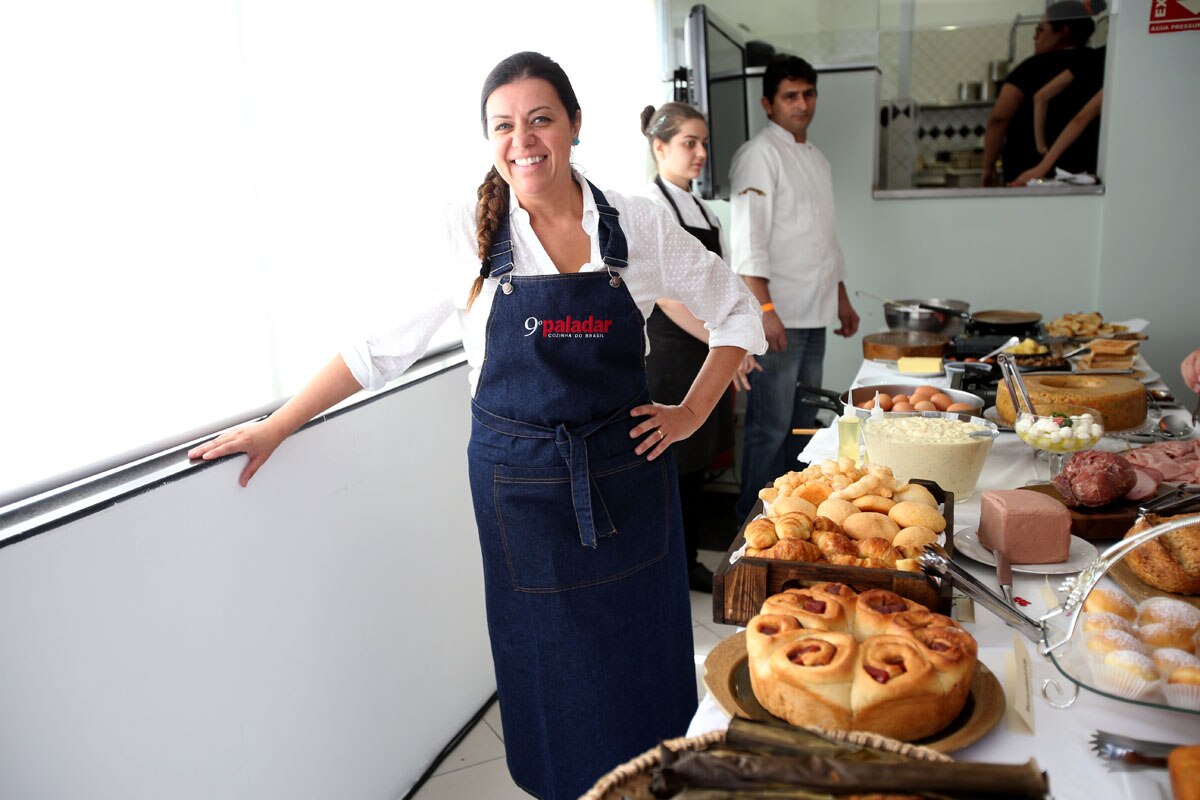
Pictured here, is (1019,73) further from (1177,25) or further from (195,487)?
(195,487)

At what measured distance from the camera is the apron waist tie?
181 centimetres

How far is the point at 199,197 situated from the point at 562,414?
80 centimetres

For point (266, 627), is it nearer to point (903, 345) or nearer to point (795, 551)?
point (795, 551)

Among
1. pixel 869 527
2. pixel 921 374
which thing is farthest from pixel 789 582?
pixel 921 374

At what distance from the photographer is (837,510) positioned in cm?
142

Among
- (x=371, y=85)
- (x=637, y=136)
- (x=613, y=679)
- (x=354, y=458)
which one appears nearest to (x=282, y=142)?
(x=371, y=85)

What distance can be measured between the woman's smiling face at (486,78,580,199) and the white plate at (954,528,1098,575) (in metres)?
0.99

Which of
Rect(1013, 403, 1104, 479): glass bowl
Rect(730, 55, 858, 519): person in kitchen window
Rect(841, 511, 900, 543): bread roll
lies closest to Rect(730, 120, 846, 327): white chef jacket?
Rect(730, 55, 858, 519): person in kitchen window

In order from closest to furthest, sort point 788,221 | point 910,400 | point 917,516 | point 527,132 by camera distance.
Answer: point 917,516, point 527,132, point 910,400, point 788,221

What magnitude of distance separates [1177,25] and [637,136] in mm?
2349

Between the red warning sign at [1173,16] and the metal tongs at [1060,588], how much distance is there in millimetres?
3720

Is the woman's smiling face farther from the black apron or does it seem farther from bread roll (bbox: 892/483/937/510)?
the black apron

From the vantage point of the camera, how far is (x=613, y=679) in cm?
197

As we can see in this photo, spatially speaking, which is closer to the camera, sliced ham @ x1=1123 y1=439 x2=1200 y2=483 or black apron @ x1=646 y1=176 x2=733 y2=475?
sliced ham @ x1=1123 y1=439 x2=1200 y2=483
